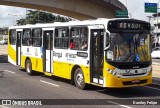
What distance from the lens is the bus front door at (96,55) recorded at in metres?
13.1

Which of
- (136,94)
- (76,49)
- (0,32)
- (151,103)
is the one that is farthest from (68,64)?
(0,32)

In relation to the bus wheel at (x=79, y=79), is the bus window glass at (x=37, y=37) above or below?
above

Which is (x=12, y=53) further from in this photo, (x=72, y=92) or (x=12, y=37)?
(x=72, y=92)

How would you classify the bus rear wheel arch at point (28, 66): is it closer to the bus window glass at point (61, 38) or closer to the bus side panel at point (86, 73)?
the bus window glass at point (61, 38)

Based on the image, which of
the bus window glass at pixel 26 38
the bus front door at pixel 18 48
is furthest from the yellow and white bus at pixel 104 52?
the bus front door at pixel 18 48

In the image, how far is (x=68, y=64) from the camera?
1552 centimetres

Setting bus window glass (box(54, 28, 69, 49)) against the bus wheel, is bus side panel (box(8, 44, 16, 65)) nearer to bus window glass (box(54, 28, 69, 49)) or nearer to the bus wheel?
bus window glass (box(54, 28, 69, 49))

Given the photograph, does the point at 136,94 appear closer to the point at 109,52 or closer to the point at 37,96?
the point at 109,52

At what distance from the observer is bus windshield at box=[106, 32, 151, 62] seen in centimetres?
1279

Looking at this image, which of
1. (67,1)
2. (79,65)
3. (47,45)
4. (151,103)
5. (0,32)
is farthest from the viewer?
(0,32)

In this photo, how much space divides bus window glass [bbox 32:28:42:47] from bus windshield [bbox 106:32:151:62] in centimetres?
637

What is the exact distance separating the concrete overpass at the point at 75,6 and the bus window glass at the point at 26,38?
15619 mm

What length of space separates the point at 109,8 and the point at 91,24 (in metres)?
37.0

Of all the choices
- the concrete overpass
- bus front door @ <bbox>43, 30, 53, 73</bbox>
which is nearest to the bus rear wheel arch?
bus front door @ <bbox>43, 30, 53, 73</bbox>
